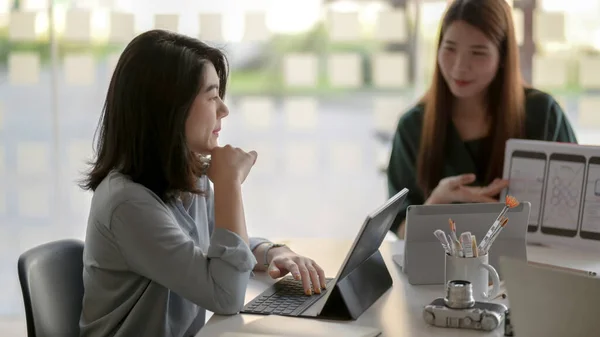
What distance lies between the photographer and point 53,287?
1.95 meters

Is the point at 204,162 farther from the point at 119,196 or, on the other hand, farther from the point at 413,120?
the point at 413,120

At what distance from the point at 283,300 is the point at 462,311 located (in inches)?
15.9

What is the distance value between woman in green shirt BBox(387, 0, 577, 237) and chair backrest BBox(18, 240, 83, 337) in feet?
3.38

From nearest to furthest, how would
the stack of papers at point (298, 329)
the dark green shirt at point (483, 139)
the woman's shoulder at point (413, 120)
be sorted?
the stack of papers at point (298, 329) → the dark green shirt at point (483, 139) → the woman's shoulder at point (413, 120)

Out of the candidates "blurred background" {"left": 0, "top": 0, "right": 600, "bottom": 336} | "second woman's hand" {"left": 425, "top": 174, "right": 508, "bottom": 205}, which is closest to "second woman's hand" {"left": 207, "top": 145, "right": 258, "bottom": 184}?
"second woman's hand" {"left": 425, "top": 174, "right": 508, "bottom": 205}

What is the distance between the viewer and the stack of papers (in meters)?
1.65

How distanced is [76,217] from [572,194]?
2.61 meters

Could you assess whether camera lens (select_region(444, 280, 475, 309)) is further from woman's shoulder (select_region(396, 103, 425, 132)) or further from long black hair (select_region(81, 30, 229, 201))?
woman's shoulder (select_region(396, 103, 425, 132))

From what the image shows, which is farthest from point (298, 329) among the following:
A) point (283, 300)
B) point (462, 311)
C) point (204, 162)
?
point (204, 162)

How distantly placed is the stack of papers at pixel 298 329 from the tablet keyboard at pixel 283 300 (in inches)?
2.3

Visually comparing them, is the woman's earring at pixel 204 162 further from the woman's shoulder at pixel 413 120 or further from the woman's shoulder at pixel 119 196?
the woman's shoulder at pixel 413 120

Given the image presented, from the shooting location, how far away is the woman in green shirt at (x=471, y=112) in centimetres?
257

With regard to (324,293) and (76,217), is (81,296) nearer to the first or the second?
(324,293)

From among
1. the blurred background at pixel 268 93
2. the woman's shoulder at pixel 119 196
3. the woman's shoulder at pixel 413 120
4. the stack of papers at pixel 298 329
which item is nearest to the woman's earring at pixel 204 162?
the woman's shoulder at pixel 119 196
